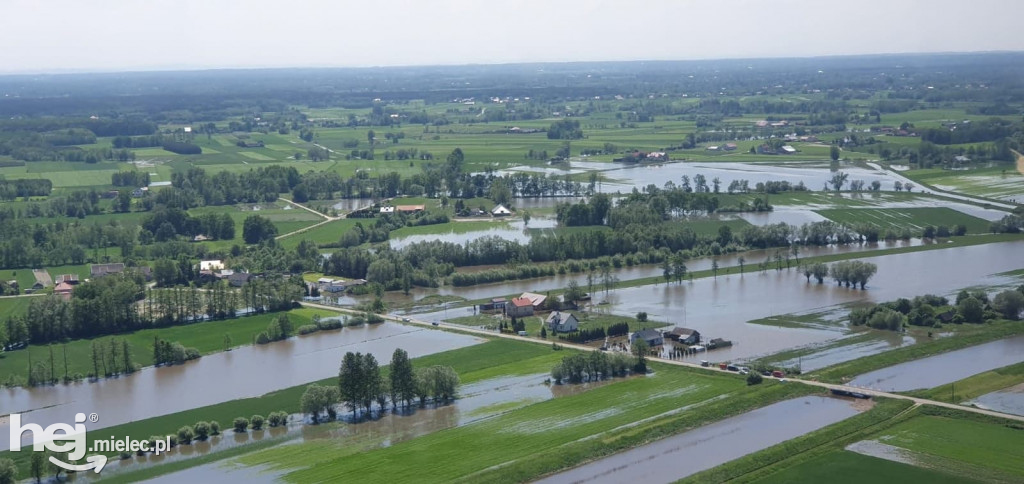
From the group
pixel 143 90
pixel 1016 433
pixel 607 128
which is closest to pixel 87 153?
pixel 607 128

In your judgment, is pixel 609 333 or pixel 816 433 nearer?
pixel 816 433

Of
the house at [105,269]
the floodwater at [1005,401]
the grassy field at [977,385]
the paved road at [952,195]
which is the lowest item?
the house at [105,269]

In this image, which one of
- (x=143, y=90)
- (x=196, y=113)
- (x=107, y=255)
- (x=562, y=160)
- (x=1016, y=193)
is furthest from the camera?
(x=143, y=90)

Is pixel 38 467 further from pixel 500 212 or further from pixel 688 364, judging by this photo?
pixel 500 212

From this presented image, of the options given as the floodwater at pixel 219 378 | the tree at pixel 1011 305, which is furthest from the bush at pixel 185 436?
the tree at pixel 1011 305

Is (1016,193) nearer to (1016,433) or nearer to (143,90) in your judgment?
(1016,433)

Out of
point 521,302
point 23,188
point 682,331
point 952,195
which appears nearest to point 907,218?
point 952,195

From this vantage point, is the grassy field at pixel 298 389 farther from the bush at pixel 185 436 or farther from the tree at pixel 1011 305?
the tree at pixel 1011 305
